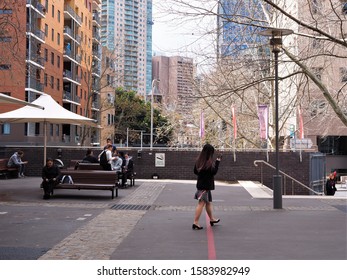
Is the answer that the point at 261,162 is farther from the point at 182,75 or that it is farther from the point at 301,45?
the point at 182,75

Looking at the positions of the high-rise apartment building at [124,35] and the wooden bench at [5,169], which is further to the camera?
the high-rise apartment building at [124,35]

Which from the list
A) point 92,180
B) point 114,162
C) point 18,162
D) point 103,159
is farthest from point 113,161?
point 18,162

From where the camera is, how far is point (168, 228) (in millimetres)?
9859

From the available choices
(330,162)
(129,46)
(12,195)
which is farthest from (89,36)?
(12,195)

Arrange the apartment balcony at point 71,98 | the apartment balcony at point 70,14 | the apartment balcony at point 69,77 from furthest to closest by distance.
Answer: the apartment balcony at point 69,77
the apartment balcony at point 71,98
the apartment balcony at point 70,14

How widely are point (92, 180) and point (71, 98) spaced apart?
51700mm

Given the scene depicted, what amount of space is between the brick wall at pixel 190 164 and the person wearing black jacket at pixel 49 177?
10740 mm

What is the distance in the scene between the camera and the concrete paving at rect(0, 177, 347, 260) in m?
7.45

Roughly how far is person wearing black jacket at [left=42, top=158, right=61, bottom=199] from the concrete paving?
384 mm

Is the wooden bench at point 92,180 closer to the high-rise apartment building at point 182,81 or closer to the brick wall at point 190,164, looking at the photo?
the high-rise apartment building at point 182,81

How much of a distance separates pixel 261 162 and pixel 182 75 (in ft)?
28.0

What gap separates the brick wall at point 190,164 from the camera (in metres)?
25.2

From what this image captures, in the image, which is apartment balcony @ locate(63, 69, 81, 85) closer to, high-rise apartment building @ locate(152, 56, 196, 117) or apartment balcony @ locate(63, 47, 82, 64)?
apartment balcony @ locate(63, 47, 82, 64)

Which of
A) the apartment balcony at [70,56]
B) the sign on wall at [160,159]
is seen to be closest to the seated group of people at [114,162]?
the sign on wall at [160,159]
